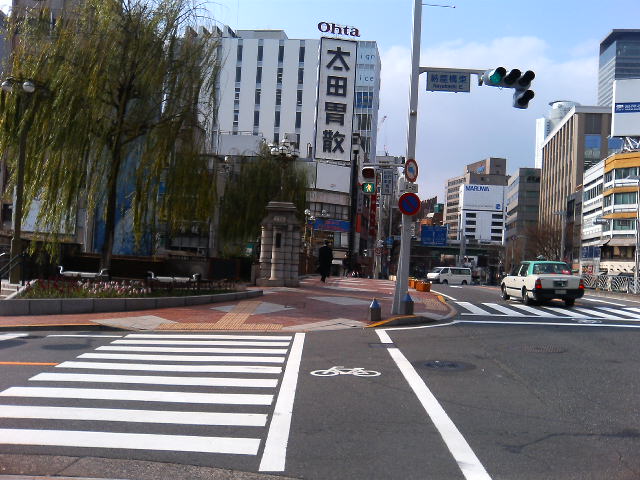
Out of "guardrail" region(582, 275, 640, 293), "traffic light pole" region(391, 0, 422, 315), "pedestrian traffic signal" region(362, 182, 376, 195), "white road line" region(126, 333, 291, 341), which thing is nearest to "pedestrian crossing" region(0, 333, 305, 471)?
"white road line" region(126, 333, 291, 341)

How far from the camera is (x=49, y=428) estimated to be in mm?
6430

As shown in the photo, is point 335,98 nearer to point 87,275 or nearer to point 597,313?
point 87,275

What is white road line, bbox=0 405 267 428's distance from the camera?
680 cm

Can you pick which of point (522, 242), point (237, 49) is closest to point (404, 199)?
point (237, 49)

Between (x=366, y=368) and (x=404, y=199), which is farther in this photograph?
(x=404, y=199)

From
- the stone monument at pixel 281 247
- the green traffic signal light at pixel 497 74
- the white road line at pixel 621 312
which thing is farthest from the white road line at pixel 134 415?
the stone monument at pixel 281 247

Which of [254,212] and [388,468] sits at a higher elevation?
[254,212]

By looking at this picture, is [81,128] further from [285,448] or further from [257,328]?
[285,448]

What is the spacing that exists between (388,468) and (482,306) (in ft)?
57.7

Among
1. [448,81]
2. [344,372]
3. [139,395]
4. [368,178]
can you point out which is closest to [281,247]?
[368,178]

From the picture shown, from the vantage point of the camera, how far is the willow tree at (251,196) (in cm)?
4141

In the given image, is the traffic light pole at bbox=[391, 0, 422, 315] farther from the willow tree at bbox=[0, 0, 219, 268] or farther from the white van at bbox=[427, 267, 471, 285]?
the white van at bbox=[427, 267, 471, 285]

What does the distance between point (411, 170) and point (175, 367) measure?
29.1 feet

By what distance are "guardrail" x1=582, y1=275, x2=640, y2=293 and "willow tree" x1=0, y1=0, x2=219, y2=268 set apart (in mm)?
38354
